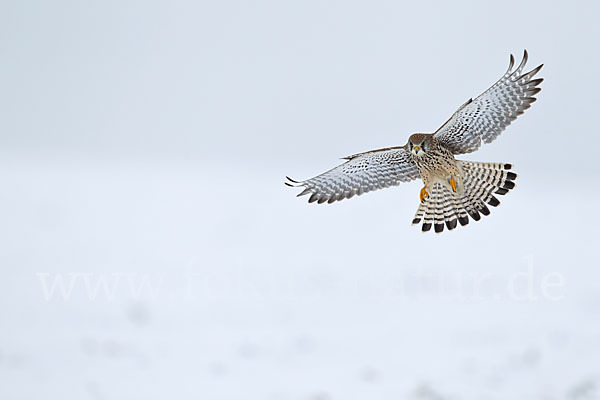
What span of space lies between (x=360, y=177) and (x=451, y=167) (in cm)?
48

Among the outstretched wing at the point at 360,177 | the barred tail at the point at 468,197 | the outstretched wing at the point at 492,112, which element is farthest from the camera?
the outstretched wing at the point at 360,177

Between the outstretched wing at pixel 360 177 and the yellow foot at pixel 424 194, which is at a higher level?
the outstretched wing at pixel 360 177

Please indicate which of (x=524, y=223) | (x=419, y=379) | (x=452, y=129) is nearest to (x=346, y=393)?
(x=419, y=379)

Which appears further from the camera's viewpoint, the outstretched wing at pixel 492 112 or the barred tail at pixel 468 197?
the barred tail at pixel 468 197

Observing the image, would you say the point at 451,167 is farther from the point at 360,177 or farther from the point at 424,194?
the point at 360,177

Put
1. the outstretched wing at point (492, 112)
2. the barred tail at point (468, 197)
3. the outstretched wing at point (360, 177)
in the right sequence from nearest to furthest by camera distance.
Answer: the outstretched wing at point (492, 112), the barred tail at point (468, 197), the outstretched wing at point (360, 177)

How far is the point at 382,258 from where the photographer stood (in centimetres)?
706

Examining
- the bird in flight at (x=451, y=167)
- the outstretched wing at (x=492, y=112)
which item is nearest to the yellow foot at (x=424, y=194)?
the bird in flight at (x=451, y=167)

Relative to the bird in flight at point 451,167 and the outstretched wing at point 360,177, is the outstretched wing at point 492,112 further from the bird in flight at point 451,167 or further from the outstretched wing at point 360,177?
the outstretched wing at point 360,177

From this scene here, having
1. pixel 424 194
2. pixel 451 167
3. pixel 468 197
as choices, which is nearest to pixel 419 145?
pixel 451 167

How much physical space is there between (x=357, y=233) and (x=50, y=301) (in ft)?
9.46

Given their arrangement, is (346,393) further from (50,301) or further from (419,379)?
(50,301)

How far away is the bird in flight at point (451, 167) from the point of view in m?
3.84

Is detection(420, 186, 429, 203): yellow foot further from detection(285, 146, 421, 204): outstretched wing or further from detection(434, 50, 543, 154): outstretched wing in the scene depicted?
detection(434, 50, 543, 154): outstretched wing
